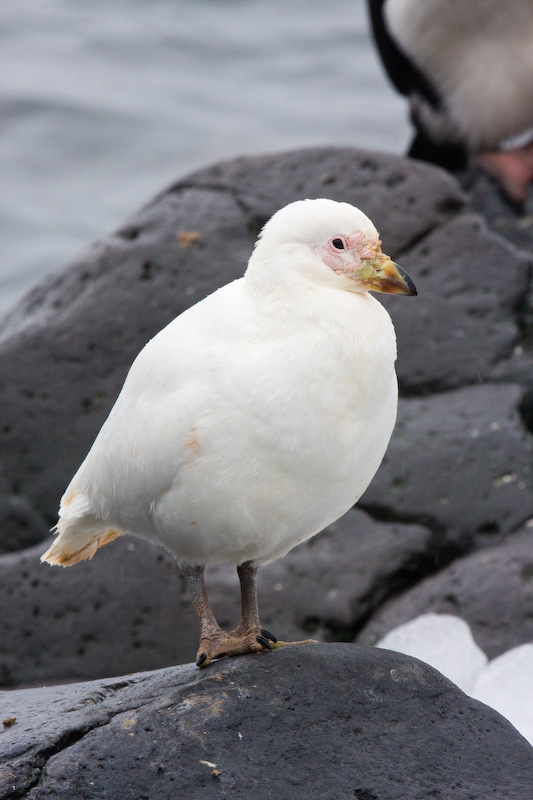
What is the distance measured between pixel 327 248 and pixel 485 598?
286 cm

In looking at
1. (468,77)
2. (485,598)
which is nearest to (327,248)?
(485,598)

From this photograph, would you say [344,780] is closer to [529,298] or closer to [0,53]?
[529,298]

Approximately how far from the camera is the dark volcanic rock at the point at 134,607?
6.72 m

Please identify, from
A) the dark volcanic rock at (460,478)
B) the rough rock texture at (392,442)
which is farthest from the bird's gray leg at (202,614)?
the dark volcanic rock at (460,478)

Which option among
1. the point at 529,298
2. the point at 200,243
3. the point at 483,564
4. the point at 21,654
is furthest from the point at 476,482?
the point at 21,654

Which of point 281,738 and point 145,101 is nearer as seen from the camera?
point 281,738

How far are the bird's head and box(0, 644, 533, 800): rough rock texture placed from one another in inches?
58.0

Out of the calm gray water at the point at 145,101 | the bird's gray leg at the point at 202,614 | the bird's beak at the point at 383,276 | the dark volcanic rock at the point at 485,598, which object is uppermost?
the bird's beak at the point at 383,276

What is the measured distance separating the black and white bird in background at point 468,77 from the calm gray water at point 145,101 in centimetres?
700

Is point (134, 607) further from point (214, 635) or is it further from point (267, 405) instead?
point (267, 405)

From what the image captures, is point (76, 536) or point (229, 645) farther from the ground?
point (76, 536)

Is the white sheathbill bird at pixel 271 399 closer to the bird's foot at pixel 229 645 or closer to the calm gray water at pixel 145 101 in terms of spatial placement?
the bird's foot at pixel 229 645

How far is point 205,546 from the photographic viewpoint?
14.1 ft

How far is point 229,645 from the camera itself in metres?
4.57
